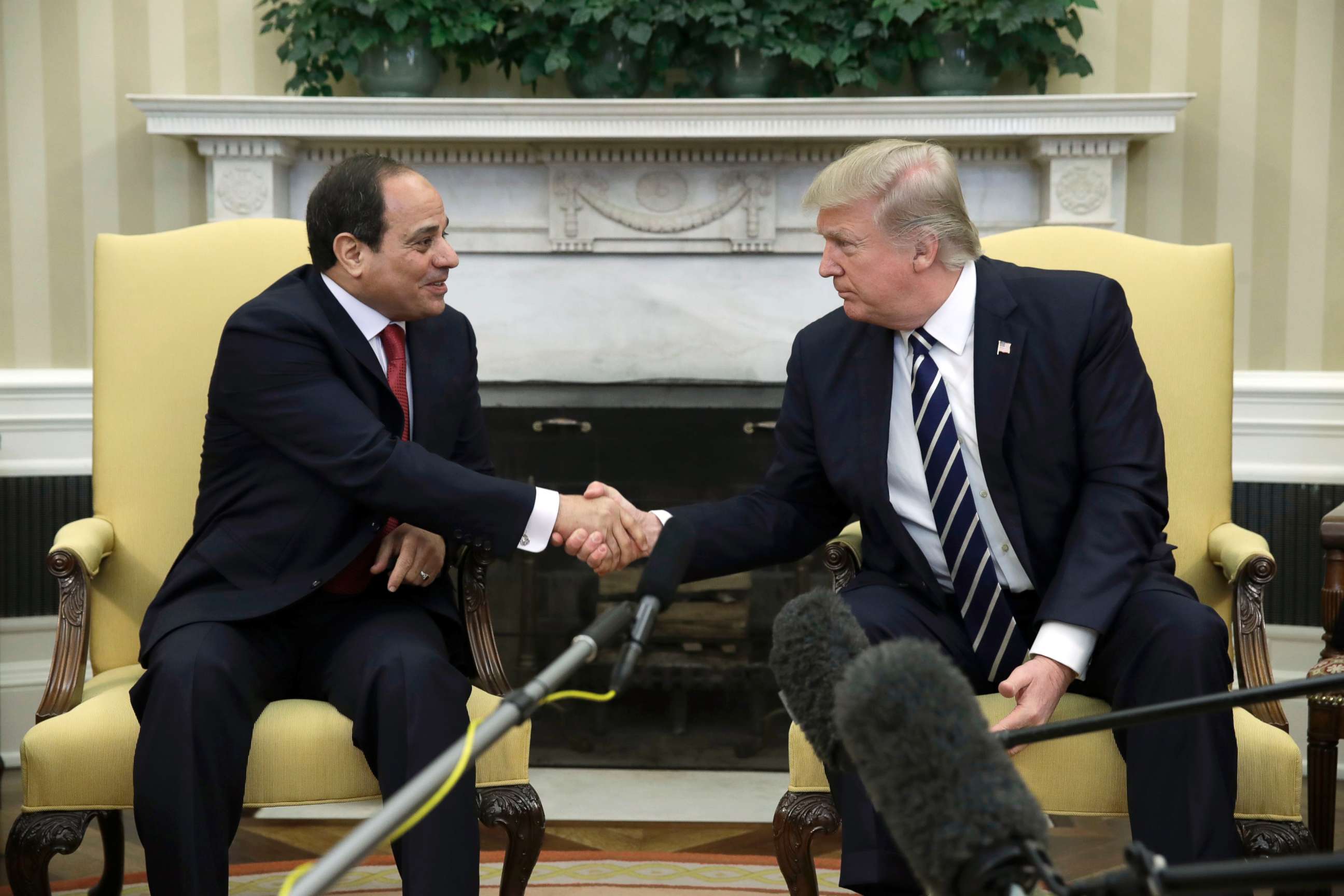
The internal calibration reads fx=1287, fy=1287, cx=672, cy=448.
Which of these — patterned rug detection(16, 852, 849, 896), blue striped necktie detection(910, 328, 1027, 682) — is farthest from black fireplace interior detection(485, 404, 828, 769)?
blue striped necktie detection(910, 328, 1027, 682)

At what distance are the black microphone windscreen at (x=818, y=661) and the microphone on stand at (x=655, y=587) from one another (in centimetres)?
9

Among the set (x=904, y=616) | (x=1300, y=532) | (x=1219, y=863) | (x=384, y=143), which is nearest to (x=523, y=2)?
(x=384, y=143)

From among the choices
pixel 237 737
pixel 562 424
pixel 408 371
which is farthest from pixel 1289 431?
pixel 237 737

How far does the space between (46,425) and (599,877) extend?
197 centimetres

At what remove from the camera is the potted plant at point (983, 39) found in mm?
3234

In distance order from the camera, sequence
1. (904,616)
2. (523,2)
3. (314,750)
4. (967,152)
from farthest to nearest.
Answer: (967,152)
(523,2)
(904,616)
(314,750)

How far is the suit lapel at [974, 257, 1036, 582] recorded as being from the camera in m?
1.93

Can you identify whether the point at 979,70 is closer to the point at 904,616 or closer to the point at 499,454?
the point at 499,454

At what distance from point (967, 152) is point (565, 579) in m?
1.59

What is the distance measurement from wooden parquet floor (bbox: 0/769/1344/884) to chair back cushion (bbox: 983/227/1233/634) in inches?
29.5

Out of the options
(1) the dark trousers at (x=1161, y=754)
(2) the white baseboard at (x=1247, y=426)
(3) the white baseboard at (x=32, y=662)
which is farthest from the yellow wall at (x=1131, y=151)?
(1) the dark trousers at (x=1161, y=754)

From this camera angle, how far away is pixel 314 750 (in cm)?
180

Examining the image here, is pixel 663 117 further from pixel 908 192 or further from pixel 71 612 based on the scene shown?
pixel 71 612

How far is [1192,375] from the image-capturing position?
7.50 feet
